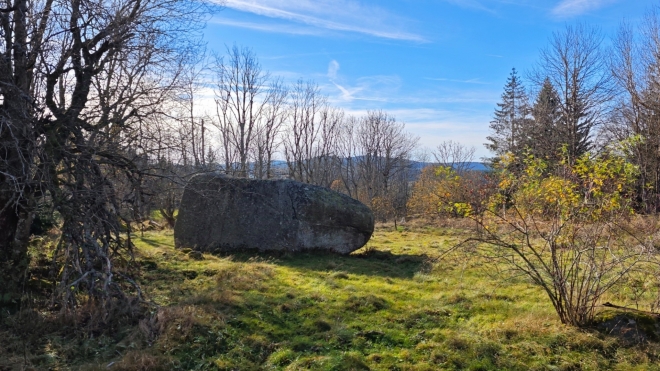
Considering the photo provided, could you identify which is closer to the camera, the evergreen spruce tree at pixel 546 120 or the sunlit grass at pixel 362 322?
the sunlit grass at pixel 362 322

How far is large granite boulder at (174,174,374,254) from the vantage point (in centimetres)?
1141

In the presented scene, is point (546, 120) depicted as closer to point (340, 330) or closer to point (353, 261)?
point (353, 261)

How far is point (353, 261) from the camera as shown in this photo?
10859 millimetres

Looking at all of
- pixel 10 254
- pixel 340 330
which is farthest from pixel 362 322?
pixel 10 254

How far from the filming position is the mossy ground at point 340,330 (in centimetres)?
461

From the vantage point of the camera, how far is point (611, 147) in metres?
6.02

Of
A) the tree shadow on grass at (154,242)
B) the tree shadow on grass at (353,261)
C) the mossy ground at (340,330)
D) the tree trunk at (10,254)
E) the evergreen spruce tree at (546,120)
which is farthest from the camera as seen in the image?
the evergreen spruce tree at (546,120)

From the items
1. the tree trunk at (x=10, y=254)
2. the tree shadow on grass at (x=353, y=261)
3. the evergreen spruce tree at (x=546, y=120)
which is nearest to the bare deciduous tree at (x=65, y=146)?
the tree trunk at (x=10, y=254)

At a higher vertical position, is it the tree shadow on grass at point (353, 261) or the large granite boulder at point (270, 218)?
the large granite boulder at point (270, 218)

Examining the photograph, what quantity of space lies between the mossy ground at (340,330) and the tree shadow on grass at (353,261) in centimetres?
81

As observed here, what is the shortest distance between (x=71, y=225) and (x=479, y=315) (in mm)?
6136

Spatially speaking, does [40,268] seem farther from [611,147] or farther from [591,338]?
[611,147]

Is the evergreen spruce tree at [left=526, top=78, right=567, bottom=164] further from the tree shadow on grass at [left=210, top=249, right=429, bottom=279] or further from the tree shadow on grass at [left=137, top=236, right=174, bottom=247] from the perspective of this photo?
the tree shadow on grass at [left=137, top=236, right=174, bottom=247]

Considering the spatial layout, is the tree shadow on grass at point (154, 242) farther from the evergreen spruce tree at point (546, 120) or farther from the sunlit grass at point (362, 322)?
the evergreen spruce tree at point (546, 120)
